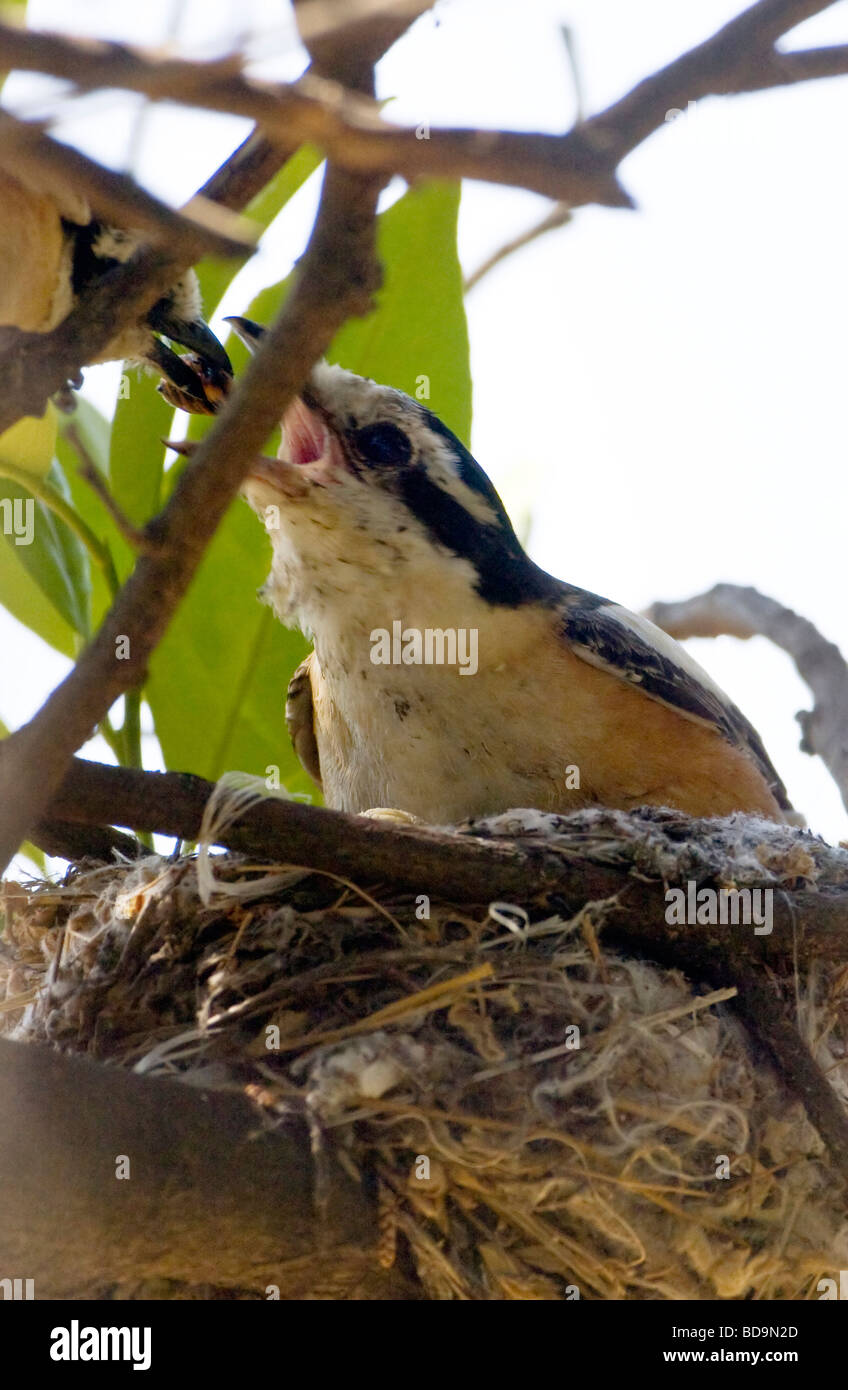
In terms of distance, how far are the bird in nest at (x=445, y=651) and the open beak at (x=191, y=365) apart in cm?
25

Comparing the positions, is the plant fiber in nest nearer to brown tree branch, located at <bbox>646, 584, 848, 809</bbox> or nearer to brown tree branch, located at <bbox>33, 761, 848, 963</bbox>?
brown tree branch, located at <bbox>33, 761, 848, 963</bbox>

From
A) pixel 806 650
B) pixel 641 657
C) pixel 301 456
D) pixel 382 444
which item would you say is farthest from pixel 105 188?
pixel 806 650

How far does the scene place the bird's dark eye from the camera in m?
3.09

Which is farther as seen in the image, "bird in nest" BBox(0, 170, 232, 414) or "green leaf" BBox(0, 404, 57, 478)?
"green leaf" BBox(0, 404, 57, 478)

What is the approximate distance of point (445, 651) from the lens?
315 centimetres

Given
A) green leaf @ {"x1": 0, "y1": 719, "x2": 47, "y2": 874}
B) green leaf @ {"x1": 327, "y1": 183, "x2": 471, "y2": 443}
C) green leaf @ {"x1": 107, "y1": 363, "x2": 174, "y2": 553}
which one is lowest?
green leaf @ {"x1": 0, "y1": 719, "x2": 47, "y2": 874}

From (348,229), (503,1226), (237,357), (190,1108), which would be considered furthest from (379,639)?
(348,229)

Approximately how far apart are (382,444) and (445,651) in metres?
0.45

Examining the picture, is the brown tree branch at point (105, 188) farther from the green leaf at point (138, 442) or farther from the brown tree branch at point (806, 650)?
the brown tree branch at point (806, 650)

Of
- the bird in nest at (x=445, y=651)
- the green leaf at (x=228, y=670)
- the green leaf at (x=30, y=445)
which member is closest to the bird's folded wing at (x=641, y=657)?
the bird in nest at (x=445, y=651)

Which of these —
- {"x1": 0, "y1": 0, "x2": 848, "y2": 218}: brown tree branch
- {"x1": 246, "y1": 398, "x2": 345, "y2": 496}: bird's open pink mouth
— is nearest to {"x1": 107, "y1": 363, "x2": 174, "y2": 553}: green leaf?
{"x1": 246, "y1": 398, "x2": 345, "y2": 496}: bird's open pink mouth

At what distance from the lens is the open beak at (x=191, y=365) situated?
260cm

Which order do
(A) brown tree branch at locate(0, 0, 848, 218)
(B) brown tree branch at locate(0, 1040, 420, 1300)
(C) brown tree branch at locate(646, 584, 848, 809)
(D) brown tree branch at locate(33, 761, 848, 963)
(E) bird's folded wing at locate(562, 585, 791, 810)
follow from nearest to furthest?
(A) brown tree branch at locate(0, 0, 848, 218)
(B) brown tree branch at locate(0, 1040, 420, 1300)
(D) brown tree branch at locate(33, 761, 848, 963)
(E) bird's folded wing at locate(562, 585, 791, 810)
(C) brown tree branch at locate(646, 584, 848, 809)
